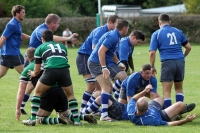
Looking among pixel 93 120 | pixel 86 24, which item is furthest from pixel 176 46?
pixel 86 24

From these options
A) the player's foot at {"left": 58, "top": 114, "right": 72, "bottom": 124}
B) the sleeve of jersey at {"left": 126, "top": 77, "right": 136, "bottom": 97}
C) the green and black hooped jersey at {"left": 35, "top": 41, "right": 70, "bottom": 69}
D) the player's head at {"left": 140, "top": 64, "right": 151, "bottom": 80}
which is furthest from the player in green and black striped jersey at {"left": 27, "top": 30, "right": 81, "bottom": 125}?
the player's head at {"left": 140, "top": 64, "right": 151, "bottom": 80}

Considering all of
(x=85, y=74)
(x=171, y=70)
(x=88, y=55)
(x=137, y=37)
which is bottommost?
(x=85, y=74)

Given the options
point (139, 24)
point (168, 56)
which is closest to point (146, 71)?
point (168, 56)

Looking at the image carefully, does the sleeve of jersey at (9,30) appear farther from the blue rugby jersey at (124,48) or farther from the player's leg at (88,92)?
the blue rugby jersey at (124,48)

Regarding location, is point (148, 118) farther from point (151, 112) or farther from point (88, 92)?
point (88, 92)

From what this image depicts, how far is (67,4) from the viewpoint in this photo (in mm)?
69125

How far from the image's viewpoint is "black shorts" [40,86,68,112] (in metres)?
10.6

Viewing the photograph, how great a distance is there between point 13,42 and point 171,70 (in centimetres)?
432

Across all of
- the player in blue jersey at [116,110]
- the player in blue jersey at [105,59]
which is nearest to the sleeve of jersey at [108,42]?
the player in blue jersey at [105,59]

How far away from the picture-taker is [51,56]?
10180 millimetres

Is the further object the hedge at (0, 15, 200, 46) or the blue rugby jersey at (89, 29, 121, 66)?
the hedge at (0, 15, 200, 46)

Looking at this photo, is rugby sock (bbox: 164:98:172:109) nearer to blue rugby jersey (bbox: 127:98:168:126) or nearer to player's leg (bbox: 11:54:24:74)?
blue rugby jersey (bbox: 127:98:168:126)

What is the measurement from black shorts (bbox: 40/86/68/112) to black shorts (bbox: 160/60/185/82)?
6.84ft

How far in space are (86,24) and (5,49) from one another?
1219 inches
